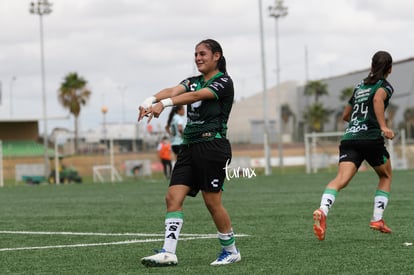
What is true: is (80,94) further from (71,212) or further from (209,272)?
(209,272)

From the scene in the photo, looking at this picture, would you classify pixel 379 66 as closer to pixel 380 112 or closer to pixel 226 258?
pixel 380 112

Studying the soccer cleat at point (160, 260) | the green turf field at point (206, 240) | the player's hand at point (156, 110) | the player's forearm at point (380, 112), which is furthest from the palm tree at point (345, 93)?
the player's hand at point (156, 110)

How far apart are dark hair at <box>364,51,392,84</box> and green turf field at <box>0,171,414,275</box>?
1620 mm

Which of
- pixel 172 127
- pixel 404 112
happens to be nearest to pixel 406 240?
pixel 172 127

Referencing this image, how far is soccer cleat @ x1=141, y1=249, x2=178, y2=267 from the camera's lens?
283 inches

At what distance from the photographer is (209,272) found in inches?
273

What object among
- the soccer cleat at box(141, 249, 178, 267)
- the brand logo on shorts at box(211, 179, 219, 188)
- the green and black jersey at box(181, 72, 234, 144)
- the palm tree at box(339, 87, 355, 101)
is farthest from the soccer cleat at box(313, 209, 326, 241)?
the palm tree at box(339, 87, 355, 101)

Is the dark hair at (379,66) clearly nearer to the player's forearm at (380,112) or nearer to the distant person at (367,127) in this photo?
the distant person at (367,127)

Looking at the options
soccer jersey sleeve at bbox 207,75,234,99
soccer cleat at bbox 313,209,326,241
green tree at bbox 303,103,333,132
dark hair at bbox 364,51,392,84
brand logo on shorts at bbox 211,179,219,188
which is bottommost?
soccer cleat at bbox 313,209,326,241

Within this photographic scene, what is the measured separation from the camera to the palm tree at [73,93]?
298 feet

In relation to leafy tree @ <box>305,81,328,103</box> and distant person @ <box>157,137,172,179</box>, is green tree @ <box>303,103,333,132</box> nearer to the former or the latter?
leafy tree @ <box>305,81,328,103</box>

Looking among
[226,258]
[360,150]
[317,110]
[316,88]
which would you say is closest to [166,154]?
[360,150]

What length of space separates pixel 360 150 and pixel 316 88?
284 feet

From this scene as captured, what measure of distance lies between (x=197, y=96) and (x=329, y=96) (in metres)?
89.8
